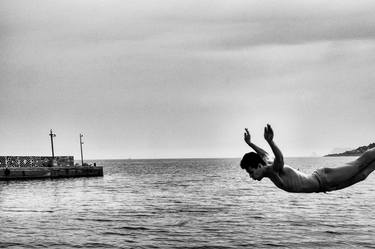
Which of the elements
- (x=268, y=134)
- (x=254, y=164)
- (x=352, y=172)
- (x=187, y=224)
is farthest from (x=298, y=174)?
(x=187, y=224)

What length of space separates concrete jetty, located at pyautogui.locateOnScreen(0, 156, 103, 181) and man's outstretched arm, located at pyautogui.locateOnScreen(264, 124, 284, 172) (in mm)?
98016

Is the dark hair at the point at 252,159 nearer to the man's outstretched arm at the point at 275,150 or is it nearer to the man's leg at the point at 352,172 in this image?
the man's outstretched arm at the point at 275,150

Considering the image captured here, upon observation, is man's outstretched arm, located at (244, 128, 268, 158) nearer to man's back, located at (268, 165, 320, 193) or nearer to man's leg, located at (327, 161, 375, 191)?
man's back, located at (268, 165, 320, 193)

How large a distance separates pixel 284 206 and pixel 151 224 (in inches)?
769

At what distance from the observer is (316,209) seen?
5425cm

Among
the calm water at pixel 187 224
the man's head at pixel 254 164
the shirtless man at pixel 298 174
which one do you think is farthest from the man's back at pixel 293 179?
the calm water at pixel 187 224

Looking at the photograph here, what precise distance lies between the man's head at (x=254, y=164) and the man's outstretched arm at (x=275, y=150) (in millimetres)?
219

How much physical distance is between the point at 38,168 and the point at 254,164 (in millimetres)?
104326

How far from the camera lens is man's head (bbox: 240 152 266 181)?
350 inches

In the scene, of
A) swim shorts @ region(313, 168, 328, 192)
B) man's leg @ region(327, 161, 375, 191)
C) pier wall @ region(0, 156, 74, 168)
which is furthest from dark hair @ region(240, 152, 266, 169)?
pier wall @ region(0, 156, 74, 168)

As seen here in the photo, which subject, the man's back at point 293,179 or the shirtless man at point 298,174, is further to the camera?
the man's back at point 293,179

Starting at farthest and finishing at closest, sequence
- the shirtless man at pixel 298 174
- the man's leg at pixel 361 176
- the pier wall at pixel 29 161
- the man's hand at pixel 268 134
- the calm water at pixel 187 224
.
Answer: the pier wall at pixel 29 161 → the calm water at pixel 187 224 → the shirtless man at pixel 298 174 → the man's leg at pixel 361 176 → the man's hand at pixel 268 134

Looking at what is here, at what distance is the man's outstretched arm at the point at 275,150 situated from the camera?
7.95m

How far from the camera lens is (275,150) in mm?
8320
